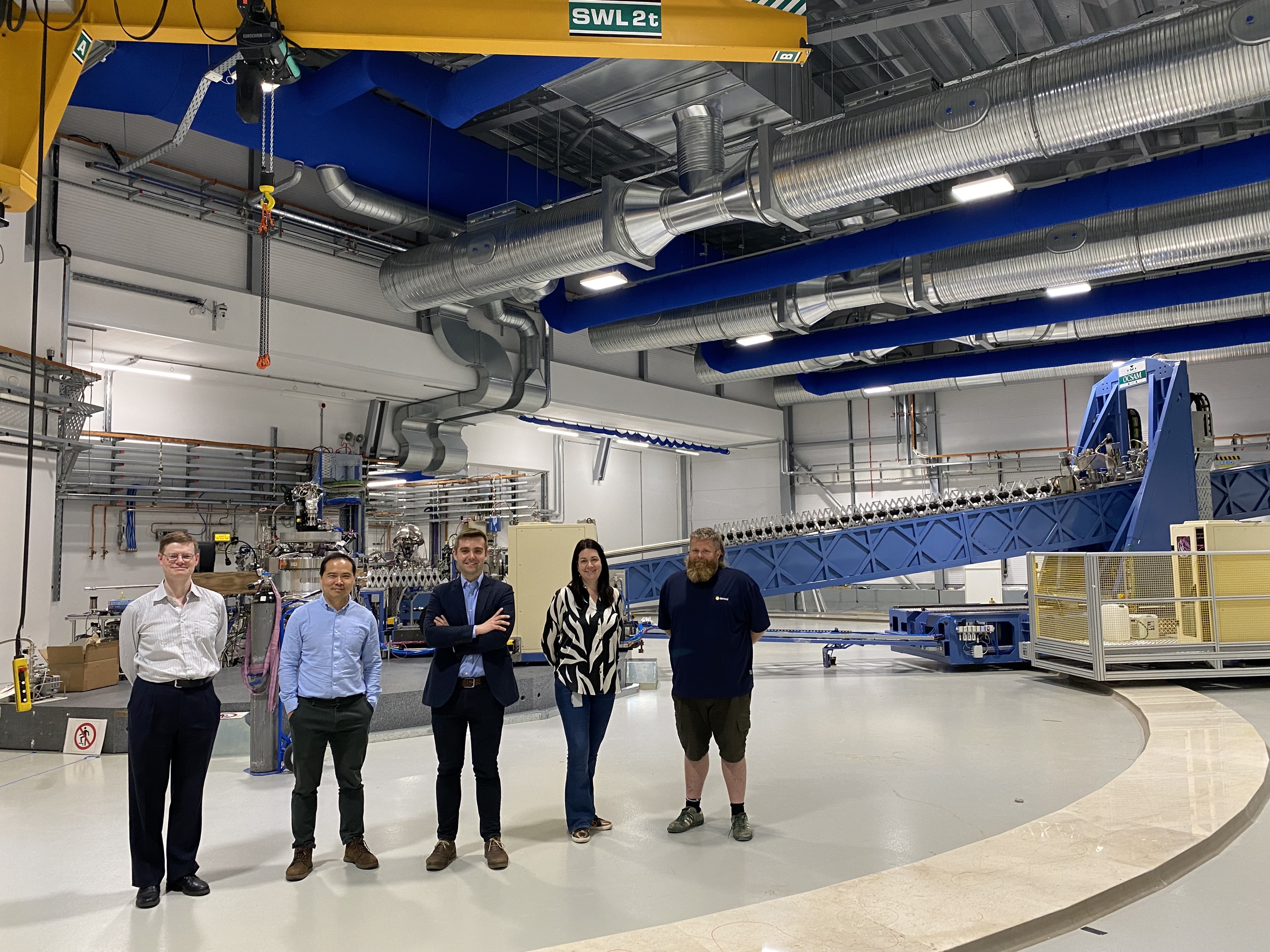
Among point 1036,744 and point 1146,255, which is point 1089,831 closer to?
point 1036,744

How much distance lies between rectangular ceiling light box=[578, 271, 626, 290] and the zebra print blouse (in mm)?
5678

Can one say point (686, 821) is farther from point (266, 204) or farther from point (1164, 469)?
point (1164, 469)

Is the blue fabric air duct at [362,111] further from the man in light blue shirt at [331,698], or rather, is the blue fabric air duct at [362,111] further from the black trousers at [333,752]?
the black trousers at [333,752]

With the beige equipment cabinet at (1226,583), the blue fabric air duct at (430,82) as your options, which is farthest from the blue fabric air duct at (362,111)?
the beige equipment cabinet at (1226,583)

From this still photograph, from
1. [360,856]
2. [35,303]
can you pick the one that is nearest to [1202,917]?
[360,856]

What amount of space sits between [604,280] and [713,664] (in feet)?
19.9

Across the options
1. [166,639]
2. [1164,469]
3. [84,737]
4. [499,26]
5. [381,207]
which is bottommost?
[84,737]

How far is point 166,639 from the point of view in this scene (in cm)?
373

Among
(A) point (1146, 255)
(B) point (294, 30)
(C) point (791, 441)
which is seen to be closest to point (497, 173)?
(B) point (294, 30)

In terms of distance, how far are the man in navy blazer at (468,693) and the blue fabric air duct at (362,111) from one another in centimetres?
403

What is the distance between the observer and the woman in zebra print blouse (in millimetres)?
4387

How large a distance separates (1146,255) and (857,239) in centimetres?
270

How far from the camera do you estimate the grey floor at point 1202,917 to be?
3.12 m

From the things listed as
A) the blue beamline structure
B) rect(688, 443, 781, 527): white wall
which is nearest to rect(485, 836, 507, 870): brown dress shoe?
the blue beamline structure
